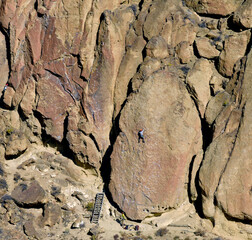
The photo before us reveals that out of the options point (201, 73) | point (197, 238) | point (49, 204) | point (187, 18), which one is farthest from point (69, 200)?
point (187, 18)

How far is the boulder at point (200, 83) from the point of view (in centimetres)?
2192

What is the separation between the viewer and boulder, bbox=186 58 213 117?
71.9 ft

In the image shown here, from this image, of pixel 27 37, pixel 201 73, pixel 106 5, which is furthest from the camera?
pixel 27 37

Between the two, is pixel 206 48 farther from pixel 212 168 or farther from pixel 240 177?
pixel 240 177

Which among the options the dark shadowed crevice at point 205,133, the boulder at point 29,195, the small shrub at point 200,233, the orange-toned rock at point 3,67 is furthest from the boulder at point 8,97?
the small shrub at point 200,233

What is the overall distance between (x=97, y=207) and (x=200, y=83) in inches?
360

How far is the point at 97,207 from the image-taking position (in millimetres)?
23656

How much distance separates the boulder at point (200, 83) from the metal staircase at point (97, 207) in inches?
301

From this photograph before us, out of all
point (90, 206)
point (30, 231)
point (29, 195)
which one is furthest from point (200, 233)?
point (29, 195)

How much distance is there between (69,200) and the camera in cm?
2439

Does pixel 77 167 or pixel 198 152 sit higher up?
pixel 198 152

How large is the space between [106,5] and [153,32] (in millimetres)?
3825

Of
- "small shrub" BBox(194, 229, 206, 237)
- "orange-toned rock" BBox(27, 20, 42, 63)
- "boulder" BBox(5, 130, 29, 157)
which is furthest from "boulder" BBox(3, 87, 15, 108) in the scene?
"small shrub" BBox(194, 229, 206, 237)

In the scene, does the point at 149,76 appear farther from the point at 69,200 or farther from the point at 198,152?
the point at 69,200
